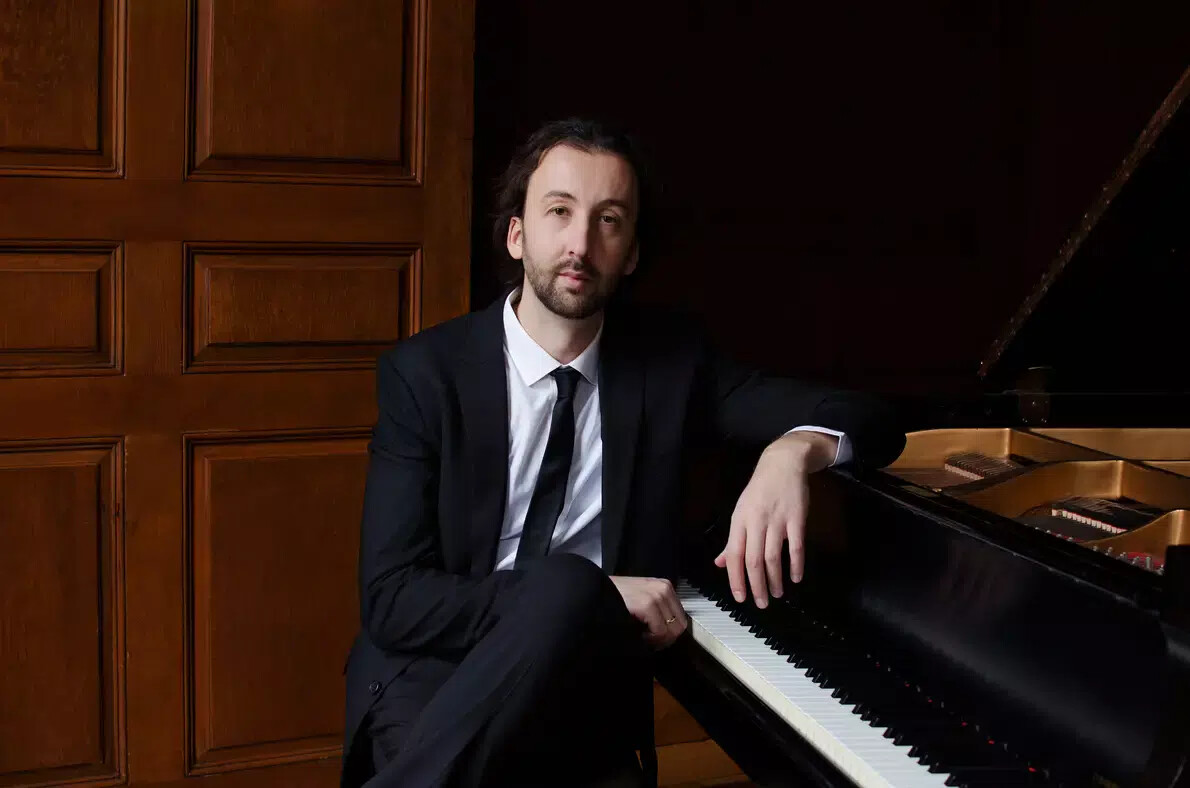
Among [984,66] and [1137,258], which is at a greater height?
[984,66]

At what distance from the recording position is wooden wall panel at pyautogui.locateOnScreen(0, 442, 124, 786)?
2.43 meters

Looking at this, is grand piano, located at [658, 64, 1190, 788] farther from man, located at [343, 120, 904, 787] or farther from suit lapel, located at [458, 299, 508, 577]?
suit lapel, located at [458, 299, 508, 577]

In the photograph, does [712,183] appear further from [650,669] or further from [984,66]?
[650,669]

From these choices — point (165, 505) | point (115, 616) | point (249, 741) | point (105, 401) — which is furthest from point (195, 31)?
point (249, 741)

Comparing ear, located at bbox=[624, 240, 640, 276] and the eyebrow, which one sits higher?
the eyebrow

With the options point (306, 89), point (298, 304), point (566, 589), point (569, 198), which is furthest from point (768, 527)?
point (306, 89)

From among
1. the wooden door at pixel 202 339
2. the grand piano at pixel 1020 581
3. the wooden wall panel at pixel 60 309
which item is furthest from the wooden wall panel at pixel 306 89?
the grand piano at pixel 1020 581

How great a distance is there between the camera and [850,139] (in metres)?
3.38

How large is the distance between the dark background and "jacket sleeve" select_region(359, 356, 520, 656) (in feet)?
3.59

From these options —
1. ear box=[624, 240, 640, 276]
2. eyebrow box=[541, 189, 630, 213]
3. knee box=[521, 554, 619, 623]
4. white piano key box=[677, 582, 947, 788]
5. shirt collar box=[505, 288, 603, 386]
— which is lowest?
white piano key box=[677, 582, 947, 788]

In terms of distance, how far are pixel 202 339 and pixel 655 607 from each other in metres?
1.26

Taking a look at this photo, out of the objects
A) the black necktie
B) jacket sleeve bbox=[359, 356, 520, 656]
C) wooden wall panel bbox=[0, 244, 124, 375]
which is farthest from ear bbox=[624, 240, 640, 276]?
wooden wall panel bbox=[0, 244, 124, 375]

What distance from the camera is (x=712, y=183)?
3244mm

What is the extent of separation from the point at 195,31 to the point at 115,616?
3.86 feet
